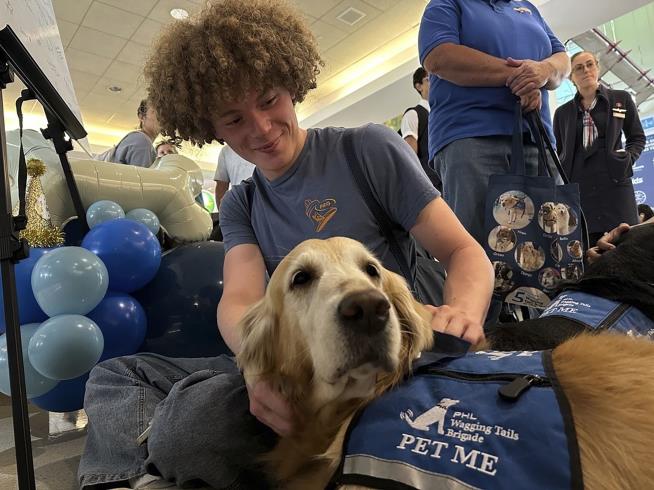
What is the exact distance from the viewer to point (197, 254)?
1978 millimetres

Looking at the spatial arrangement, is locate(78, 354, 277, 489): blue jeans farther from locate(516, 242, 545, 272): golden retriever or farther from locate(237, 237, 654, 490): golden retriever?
locate(516, 242, 545, 272): golden retriever

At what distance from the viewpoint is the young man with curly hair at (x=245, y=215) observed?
101 centimetres

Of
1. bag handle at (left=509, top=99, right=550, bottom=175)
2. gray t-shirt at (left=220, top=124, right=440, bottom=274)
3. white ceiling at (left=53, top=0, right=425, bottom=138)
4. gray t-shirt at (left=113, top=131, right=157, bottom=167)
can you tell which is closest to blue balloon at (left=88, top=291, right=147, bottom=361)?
gray t-shirt at (left=220, top=124, right=440, bottom=274)

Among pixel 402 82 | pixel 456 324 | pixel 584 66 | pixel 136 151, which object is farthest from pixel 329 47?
pixel 456 324

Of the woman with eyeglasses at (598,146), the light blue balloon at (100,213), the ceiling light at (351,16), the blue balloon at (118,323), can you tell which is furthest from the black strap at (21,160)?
the ceiling light at (351,16)

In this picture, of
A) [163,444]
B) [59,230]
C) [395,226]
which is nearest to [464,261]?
[395,226]

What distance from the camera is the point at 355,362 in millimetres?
747

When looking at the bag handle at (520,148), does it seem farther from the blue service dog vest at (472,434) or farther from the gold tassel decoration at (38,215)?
the gold tassel decoration at (38,215)

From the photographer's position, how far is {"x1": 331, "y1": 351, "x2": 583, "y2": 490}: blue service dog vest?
1.84 feet

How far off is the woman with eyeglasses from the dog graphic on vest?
2.48m

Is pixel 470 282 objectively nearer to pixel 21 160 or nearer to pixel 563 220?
pixel 563 220

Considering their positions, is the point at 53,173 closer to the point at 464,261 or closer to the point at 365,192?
the point at 365,192

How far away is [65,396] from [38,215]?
750 millimetres

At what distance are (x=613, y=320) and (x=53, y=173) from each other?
2.12 metres
